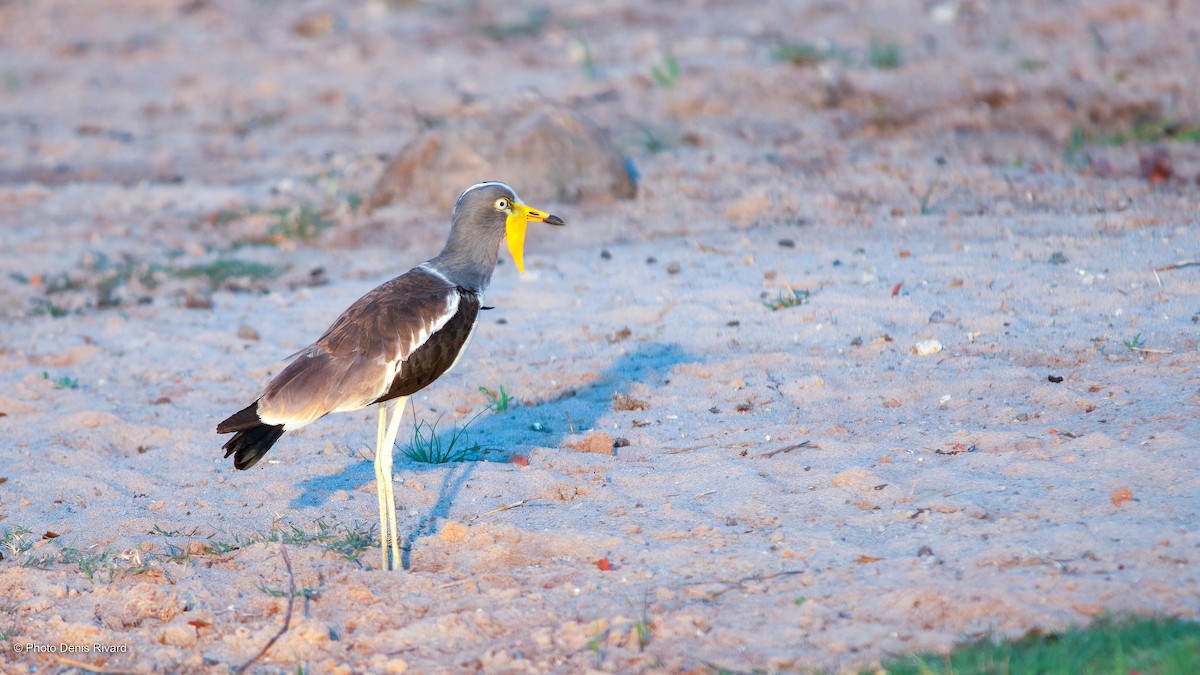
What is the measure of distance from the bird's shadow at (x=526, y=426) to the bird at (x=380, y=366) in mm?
408

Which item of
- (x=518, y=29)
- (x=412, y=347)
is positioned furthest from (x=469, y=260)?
(x=518, y=29)

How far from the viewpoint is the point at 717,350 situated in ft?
22.6

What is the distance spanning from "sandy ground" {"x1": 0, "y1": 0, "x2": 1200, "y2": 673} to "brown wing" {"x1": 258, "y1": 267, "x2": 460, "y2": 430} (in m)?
0.62

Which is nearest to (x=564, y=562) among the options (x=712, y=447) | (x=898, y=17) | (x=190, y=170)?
(x=712, y=447)

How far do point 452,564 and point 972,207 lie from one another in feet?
18.1

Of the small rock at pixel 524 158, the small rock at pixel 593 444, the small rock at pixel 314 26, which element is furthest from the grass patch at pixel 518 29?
the small rock at pixel 593 444

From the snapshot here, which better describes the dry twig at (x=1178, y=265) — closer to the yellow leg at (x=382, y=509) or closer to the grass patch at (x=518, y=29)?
the yellow leg at (x=382, y=509)

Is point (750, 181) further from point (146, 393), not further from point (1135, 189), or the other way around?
point (146, 393)

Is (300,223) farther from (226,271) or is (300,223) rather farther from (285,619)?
(285,619)

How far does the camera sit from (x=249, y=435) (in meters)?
4.73

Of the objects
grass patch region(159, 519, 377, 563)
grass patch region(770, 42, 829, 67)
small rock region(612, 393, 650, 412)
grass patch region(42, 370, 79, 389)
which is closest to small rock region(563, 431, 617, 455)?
small rock region(612, 393, 650, 412)

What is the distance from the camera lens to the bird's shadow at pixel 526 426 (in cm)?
548

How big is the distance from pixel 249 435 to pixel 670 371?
2.59 metres

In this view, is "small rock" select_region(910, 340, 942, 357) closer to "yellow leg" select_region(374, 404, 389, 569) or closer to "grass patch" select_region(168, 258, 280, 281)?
"yellow leg" select_region(374, 404, 389, 569)
